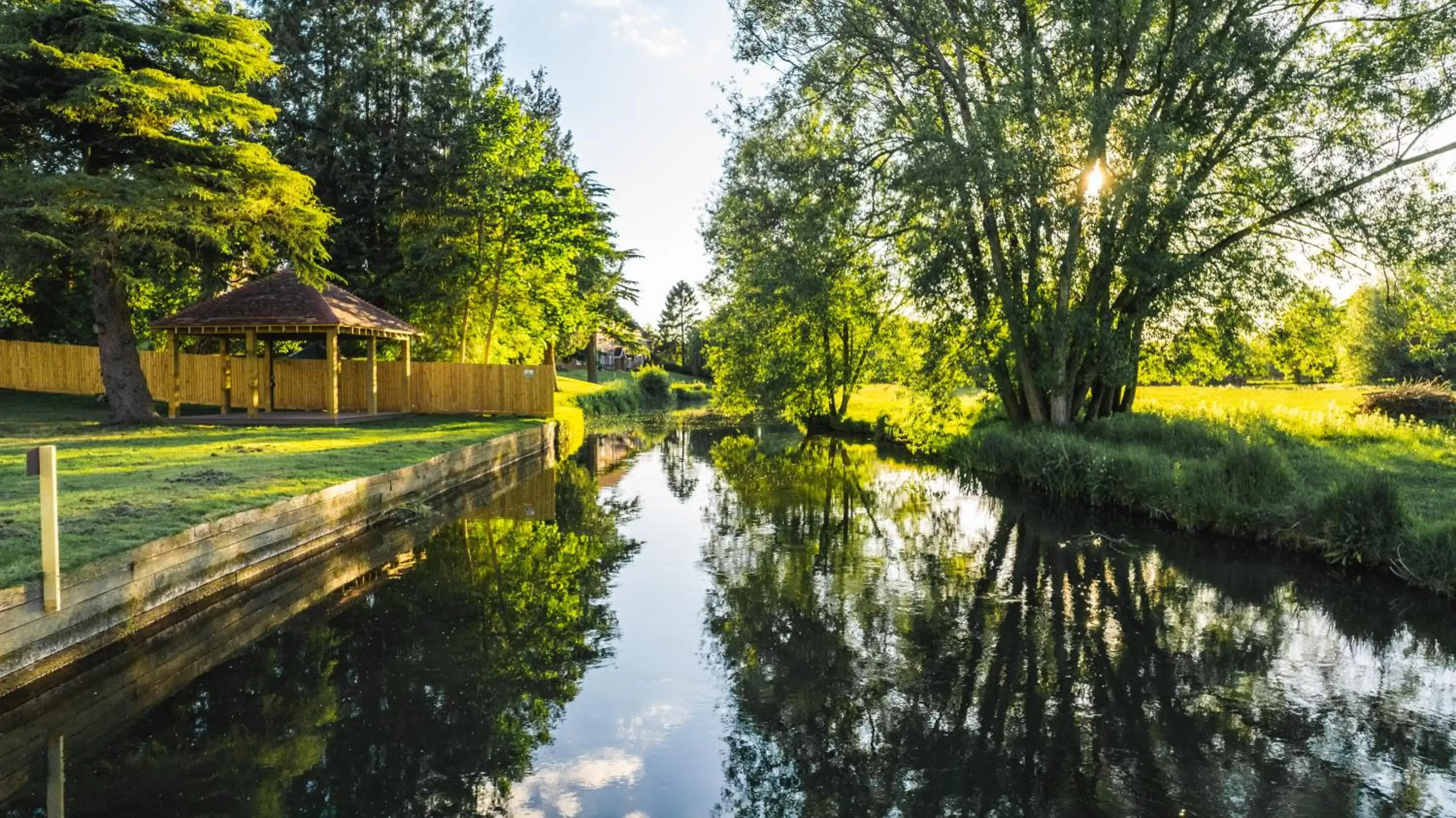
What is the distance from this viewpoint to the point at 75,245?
49.6ft

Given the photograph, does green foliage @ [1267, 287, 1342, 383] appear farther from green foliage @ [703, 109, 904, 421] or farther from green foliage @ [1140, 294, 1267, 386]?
green foliage @ [703, 109, 904, 421]

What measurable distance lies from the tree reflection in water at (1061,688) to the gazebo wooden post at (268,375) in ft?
58.7

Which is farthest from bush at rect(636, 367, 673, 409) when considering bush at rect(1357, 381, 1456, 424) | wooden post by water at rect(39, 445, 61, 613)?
wooden post by water at rect(39, 445, 61, 613)

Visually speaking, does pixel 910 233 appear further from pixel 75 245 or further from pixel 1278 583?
pixel 75 245

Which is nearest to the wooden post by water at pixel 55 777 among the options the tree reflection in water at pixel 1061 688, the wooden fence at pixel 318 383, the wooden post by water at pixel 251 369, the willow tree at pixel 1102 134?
Result: the tree reflection in water at pixel 1061 688

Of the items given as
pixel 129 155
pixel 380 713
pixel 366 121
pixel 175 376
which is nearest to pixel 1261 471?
pixel 380 713

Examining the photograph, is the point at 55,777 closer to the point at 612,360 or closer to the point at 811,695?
the point at 811,695

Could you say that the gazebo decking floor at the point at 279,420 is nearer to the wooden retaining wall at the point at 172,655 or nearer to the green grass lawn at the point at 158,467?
the green grass lawn at the point at 158,467

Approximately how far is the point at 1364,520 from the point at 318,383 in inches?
944

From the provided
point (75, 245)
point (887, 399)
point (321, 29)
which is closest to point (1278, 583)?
point (75, 245)

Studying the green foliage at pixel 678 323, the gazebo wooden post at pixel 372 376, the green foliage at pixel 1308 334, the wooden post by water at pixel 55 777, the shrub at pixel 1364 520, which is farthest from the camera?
the green foliage at pixel 678 323

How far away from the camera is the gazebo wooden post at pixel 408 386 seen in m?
24.1

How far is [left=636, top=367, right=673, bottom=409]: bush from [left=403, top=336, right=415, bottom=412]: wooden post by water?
77.1 ft

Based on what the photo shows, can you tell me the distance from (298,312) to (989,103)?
16208 millimetres
